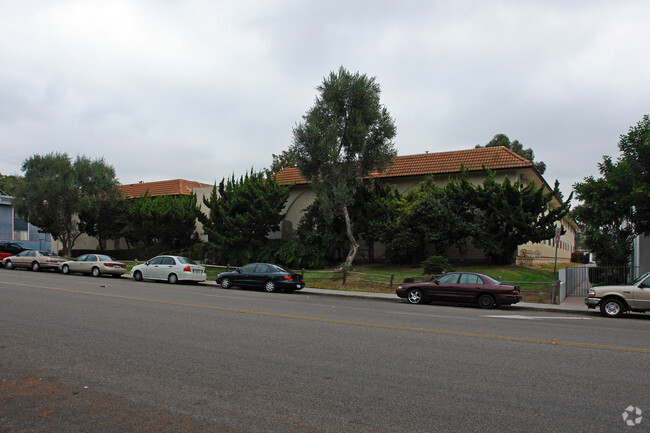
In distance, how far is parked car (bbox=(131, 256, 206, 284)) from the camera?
23.8m

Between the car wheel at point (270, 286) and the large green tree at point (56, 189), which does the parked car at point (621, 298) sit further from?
the large green tree at point (56, 189)

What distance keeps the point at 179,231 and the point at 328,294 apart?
23.6m

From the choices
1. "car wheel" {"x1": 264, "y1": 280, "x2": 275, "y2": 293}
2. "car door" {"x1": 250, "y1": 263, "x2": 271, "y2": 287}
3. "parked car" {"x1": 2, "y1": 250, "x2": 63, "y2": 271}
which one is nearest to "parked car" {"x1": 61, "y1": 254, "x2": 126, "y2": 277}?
"parked car" {"x1": 2, "y1": 250, "x2": 63, "y2": 271}

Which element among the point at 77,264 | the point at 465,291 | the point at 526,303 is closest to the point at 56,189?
the point at 77,264

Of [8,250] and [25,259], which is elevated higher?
[8,250]

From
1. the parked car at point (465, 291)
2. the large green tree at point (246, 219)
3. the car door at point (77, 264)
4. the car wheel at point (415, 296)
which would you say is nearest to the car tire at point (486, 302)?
the parked car at point (465, 291)

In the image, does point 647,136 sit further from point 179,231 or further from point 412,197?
point 179,231

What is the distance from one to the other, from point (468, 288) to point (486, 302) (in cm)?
76

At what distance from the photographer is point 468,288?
55.7 ft

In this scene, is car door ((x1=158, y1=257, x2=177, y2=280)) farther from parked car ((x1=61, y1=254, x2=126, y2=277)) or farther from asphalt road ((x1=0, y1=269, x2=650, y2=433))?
asphalt road ((x1=0, y1=269, x2=650, y2=433))

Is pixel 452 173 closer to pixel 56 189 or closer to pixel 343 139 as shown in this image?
pixel 343 139

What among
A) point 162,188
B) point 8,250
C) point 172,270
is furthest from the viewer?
point 162,188

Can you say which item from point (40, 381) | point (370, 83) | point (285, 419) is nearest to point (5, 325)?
point (40, 381)

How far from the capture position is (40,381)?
5.93 meters
